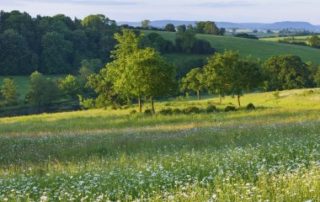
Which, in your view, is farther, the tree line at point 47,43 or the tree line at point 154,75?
the tree line at point 47,43

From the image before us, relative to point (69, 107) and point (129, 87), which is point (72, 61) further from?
point (129, 87)

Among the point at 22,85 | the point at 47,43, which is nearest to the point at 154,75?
the point at 22,85

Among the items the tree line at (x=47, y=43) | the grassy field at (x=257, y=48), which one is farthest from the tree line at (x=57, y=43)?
the grassy field at (x=257, y=48)

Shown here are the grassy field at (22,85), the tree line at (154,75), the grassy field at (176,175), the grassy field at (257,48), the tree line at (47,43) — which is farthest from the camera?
the grassy field at (257,48)

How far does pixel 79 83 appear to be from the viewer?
11094cm

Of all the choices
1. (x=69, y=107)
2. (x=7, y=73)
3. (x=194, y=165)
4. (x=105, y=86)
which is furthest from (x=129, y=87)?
(x=7, y=73)

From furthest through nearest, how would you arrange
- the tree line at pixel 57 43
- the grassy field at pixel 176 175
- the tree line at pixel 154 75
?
the tree line at pixel 57 43
the tree line at pixel 154 75
the grassy field at pixel 176 175

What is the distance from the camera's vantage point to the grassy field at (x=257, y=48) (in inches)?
5674

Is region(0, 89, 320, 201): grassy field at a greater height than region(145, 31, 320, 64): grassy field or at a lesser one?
greater

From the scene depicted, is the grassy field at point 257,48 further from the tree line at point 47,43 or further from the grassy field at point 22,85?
the grassy field at point 22,85

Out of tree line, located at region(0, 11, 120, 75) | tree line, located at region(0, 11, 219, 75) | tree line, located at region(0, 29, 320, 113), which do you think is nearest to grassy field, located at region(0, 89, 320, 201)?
tree line, located at region(0, 29, 320, 113)

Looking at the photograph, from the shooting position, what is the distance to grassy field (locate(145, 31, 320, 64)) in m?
144

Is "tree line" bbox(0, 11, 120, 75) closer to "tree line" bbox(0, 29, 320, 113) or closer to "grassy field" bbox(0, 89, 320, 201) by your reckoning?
"tree line" bbox(0, 29, 320, 113)

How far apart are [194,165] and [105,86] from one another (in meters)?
71.0
